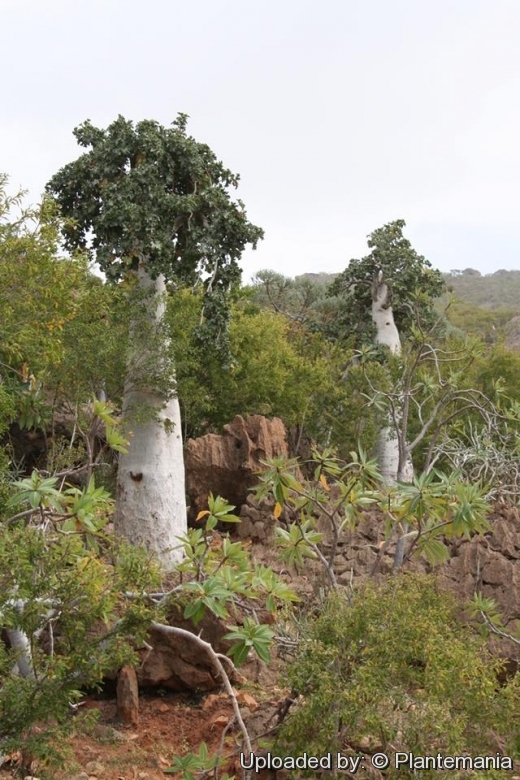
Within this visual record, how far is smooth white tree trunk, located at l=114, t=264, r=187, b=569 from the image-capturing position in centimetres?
952

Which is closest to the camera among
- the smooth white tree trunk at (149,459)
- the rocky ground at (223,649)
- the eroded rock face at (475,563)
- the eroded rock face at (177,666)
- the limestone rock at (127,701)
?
the rocky ground at (223,649)

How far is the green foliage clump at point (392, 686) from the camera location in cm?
388

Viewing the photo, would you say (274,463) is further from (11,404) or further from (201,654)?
(201,654)

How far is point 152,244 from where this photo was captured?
9.68 m

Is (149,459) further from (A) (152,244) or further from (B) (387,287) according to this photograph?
(B) (387,287)

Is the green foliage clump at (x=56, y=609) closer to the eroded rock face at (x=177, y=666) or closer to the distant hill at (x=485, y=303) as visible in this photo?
the eroded rock face at (x=177, y=666)

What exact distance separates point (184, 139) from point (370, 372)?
560cm

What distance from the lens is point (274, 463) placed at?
4.71 m

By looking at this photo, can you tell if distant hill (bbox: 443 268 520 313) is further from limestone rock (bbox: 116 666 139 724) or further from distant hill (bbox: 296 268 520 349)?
limestone rock (bbox: 116 666 139 724)

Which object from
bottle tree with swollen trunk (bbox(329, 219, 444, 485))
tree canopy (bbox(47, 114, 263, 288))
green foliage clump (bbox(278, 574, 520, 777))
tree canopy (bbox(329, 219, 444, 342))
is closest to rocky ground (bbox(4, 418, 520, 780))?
green foliage clump (bbox(278, 574, 520, 777))

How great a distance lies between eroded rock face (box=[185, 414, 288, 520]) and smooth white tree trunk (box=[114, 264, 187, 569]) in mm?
1486

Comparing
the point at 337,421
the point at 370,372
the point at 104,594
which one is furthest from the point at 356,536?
the point at 104,594

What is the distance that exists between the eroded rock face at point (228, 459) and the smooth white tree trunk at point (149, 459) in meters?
1.49

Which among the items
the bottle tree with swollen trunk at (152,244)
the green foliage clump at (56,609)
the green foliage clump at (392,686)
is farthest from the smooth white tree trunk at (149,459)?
the green foliage clump at (56,609)
